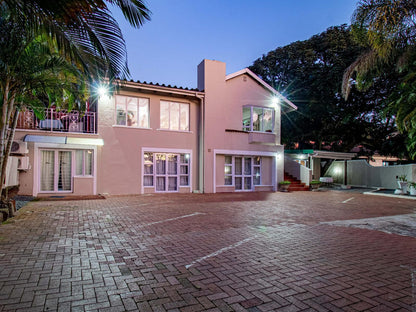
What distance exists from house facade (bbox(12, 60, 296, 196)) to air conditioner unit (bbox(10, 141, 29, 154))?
4 cm

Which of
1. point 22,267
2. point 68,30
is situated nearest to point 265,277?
point 22,267

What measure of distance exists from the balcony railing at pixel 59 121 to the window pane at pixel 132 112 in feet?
5.75

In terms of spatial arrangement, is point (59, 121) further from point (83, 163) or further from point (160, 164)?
point (160, 164)

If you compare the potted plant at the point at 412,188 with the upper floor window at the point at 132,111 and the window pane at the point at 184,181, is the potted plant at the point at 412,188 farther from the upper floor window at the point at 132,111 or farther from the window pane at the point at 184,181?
the upper floor window at the point at 132,111

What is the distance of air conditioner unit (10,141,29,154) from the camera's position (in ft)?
36.2

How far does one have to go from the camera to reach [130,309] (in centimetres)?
274

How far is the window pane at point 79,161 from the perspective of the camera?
12961 millimetres

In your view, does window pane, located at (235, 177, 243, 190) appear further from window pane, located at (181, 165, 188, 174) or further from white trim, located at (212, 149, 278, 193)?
window pane, located at (181, 165, 188, 174)

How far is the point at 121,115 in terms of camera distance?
46.4ft

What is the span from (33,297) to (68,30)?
12.4 feet

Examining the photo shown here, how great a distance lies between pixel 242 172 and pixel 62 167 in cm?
1023

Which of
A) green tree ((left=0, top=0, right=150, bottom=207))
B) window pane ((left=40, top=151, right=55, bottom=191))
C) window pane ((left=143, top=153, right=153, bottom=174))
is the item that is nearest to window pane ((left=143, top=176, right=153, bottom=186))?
window pane ((left=143, top=153, right=153, bottom=174))

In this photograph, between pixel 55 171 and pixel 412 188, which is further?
pixel 412 188

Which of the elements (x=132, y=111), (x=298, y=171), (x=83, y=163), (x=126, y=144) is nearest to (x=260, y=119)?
(x=298, y=171)
